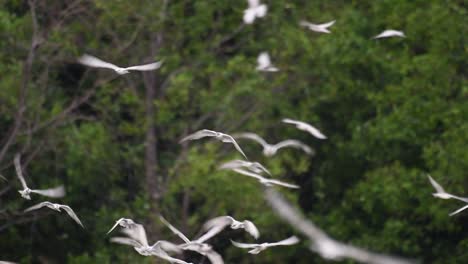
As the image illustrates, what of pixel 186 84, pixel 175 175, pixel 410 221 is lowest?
pixel 410 221

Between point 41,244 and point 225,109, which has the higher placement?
point 225,109

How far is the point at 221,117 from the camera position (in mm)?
16875

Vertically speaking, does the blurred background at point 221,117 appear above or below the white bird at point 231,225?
below

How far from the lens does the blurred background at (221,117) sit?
15.9m

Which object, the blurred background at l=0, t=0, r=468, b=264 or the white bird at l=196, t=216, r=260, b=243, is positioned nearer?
the white bird at l=196, t=216, r=260, b=243

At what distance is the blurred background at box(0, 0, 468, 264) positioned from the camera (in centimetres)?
1594

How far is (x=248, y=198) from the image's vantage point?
1583cm

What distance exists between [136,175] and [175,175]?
964 millimetres

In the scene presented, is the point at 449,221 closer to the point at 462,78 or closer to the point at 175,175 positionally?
the point at 462,78

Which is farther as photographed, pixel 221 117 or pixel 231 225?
pixel 221 117

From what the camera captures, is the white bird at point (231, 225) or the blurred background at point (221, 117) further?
the blurred background at point (221, 117)

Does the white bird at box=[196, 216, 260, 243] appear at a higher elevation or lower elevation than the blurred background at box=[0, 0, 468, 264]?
higher

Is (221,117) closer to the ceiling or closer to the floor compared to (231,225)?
closer to the floor

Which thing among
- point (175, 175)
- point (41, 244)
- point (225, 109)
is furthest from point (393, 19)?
point (41, 244)
